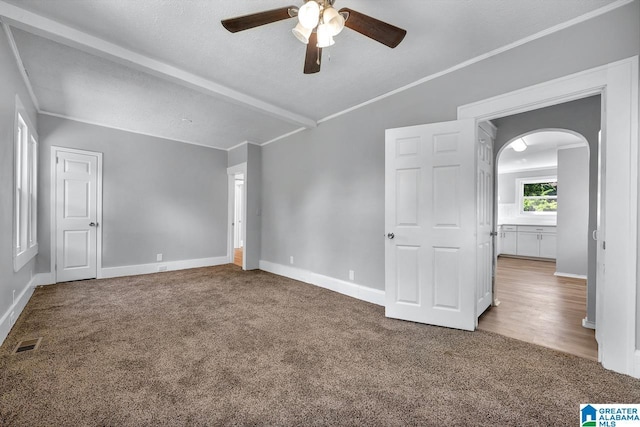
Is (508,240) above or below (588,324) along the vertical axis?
above

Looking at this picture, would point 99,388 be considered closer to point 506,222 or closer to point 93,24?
point 93,24

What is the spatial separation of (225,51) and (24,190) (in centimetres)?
Result: 311

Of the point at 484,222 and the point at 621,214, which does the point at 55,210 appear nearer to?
the point at 484,222

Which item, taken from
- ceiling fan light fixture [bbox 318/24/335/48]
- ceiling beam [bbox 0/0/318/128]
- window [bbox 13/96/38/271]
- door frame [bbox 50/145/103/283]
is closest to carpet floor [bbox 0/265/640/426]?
window [bbox 13/96/38/271]

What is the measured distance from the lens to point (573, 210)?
5129 mm

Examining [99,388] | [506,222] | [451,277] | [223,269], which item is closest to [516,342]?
[451,277]

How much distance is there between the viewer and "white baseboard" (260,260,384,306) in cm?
350

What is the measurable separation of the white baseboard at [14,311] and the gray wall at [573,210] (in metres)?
7.72

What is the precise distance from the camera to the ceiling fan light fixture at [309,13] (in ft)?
5.12

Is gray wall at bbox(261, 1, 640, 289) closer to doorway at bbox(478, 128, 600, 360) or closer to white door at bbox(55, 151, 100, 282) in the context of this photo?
doorway at bbox(478, 128, 600, 360)

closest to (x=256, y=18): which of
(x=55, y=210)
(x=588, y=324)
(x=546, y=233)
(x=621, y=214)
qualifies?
(x=621, y=214)

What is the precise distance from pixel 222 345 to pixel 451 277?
222 centimetres

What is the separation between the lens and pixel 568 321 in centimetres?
289

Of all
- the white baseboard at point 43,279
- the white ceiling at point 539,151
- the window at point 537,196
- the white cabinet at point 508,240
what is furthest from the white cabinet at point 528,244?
the white baseboard at point 43,279
